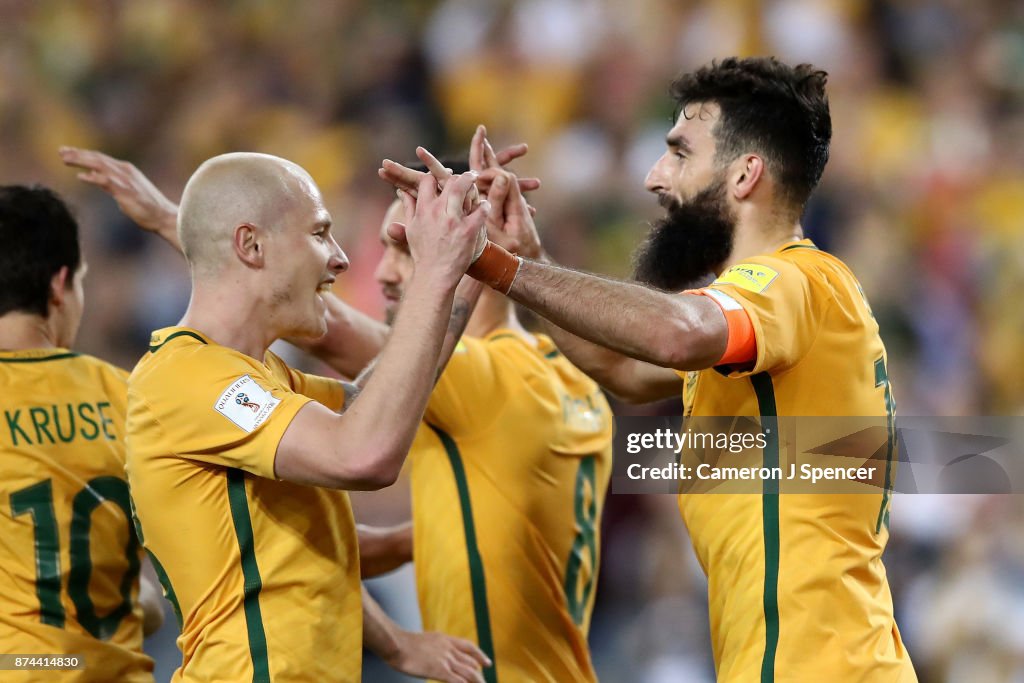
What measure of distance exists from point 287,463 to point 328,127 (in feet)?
22.9

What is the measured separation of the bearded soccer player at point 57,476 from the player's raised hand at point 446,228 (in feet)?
4.67

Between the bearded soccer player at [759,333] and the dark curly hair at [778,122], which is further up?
the dark curly hair at [778,122]

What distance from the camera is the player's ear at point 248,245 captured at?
9.86 ft

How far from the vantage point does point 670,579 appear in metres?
7.07

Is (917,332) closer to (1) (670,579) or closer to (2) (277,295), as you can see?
(1) (670,579)

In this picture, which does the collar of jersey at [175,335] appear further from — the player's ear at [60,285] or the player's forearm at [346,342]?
the player's forearm at [346,342]

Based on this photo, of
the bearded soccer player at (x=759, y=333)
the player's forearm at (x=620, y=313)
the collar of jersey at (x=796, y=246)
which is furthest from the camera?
the collar of jersey at (x=796, y=246)

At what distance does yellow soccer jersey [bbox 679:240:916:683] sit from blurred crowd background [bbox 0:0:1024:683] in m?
4.01

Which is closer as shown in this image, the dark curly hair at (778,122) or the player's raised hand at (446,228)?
the player's raised hand at (446,228)

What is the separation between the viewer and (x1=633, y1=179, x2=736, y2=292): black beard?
3500 millimetres

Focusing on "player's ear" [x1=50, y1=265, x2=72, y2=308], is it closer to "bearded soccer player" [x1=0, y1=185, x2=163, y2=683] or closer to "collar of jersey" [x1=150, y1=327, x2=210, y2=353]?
"bearded soccer player" [x1=0, y1=185, x2=163, y2=683]

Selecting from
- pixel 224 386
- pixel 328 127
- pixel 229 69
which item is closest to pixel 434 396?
pixel 224 386

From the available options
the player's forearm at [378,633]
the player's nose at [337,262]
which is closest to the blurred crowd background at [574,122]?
the player's forearm at [378,633]

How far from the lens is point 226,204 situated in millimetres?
3018
